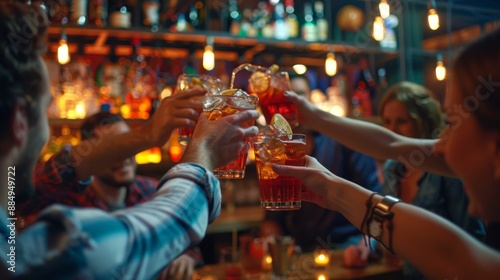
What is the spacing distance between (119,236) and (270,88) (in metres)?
0.96

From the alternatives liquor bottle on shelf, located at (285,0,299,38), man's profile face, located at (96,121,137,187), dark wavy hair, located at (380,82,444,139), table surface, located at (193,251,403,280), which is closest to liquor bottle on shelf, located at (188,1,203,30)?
liquor bottle on shelf, located at (285,0,299,38)

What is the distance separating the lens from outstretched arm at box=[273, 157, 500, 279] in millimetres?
856

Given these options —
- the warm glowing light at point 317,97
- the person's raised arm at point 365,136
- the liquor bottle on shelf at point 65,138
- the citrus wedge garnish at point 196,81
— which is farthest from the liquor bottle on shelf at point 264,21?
the citrus wedge garnish at point 196,81

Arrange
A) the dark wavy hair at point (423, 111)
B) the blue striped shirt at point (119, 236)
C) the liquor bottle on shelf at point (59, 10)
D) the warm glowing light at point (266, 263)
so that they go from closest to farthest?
the blue striped shirt at point (119, 236), the warm glowing light at point (266, 263), the dark wavy hair at point (423, 111), the liquor bottle on shelf at point (59, 10)

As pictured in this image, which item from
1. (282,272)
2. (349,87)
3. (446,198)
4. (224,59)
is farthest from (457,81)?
(349,87)

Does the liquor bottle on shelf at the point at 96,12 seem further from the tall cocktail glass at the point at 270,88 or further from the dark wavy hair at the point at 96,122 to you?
the tall cocktail glass at the point at 270,88

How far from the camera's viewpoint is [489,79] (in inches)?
36.4

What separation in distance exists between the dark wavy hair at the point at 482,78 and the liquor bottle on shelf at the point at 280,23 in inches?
117

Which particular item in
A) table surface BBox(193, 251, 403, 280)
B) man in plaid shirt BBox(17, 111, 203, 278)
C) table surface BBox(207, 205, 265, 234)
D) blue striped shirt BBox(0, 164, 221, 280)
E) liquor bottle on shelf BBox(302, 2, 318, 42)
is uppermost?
liquor bottle on shelf BBox(302, 2, 318, 42)

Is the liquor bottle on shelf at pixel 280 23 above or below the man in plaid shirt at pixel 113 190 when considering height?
above

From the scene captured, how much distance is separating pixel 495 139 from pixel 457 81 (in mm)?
149

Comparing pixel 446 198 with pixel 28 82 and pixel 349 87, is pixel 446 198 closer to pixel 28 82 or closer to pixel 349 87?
pixel 28 82

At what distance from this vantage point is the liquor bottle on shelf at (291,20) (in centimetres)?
420

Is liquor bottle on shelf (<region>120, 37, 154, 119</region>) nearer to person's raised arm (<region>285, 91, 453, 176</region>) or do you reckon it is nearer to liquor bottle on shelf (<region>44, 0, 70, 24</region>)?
liquor bottle on shelf (<region>44, 0, 70, 24</region>)
